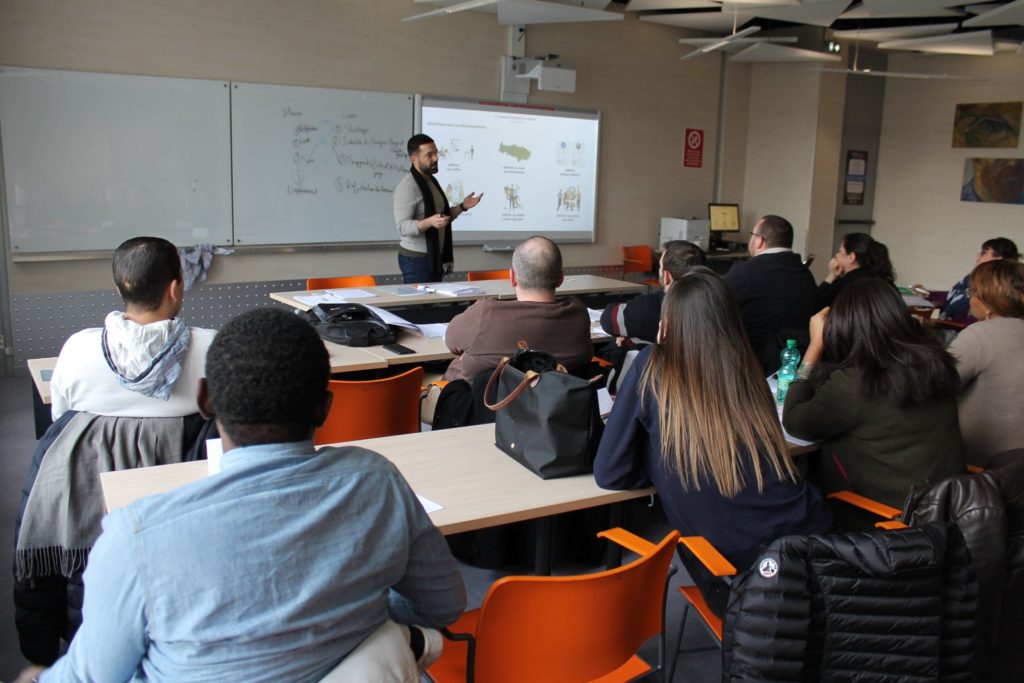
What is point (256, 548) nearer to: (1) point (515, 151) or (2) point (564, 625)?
(2) point (564, 625)

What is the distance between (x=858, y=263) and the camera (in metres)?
4.63

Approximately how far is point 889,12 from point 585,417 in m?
5.81

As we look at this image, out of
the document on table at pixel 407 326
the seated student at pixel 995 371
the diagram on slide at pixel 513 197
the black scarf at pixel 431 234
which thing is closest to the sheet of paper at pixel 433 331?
the document on table at pixel 407 326

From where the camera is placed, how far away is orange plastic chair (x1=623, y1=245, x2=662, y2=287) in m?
8.33

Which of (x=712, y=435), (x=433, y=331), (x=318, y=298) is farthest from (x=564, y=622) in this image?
(x=318, y=298)

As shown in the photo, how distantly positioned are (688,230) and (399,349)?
5.11m

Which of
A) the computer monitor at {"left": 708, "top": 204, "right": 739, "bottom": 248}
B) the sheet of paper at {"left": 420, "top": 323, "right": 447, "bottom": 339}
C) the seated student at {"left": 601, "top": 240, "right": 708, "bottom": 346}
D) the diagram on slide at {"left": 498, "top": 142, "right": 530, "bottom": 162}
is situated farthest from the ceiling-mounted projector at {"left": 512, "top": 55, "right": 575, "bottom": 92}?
the seated student at {"left": 601, "top": 240, "right": 708, "bottom": 346}

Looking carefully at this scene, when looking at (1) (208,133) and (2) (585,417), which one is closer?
(2) (585,417)

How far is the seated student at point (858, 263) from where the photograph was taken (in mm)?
4570

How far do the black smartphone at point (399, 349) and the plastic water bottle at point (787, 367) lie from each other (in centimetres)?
158

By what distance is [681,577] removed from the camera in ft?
10.9

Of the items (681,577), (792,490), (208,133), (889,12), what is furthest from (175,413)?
(889,12)

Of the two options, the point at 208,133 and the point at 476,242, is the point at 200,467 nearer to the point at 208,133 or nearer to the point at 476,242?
the point at 208,133

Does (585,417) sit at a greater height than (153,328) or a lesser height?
lesser
